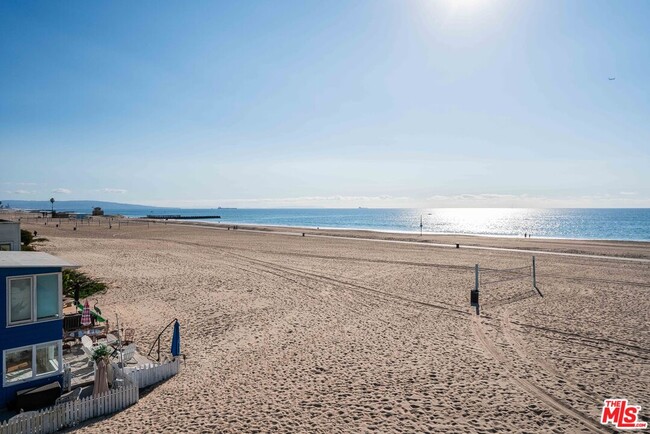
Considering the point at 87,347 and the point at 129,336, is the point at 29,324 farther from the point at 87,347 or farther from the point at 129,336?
the point at 129,336

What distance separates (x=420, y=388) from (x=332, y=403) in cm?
248

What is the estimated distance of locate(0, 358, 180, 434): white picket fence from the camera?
803 cm

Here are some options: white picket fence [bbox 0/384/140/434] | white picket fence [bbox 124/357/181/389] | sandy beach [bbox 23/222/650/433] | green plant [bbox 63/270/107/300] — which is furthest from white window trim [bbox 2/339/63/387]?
green plant [bbox 63/270/107/300]

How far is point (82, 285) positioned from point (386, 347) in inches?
713

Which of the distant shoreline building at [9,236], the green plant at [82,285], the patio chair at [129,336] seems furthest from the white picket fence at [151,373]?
the green plant at [82,285]

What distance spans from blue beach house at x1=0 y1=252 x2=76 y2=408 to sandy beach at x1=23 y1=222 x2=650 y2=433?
2.28 meters

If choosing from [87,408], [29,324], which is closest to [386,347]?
[87,408]

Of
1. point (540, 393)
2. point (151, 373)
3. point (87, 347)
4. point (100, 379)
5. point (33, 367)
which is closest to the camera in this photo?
point (100, 379)

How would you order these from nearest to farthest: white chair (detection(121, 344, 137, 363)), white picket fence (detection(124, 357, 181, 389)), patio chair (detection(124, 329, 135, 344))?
white picket fence (detection(124, 357, 181, 389)), white chair (detection(121, 344, 137, 363)), patio chair (detection(124, 329, 135, 344))

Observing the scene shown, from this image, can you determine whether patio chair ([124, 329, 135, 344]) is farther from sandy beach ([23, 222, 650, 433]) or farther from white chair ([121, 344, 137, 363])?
white chair ([121, 344, 137, 363])

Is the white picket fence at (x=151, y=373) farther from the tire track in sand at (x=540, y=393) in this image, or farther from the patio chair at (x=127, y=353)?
the tire track in sand at (x=540, y=393)

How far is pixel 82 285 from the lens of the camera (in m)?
21.4

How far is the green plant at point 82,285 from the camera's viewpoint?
787 inches

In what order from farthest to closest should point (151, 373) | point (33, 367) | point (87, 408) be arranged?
1. point (151, 373)
2. point (33, 367)
3. point (87, 408)
